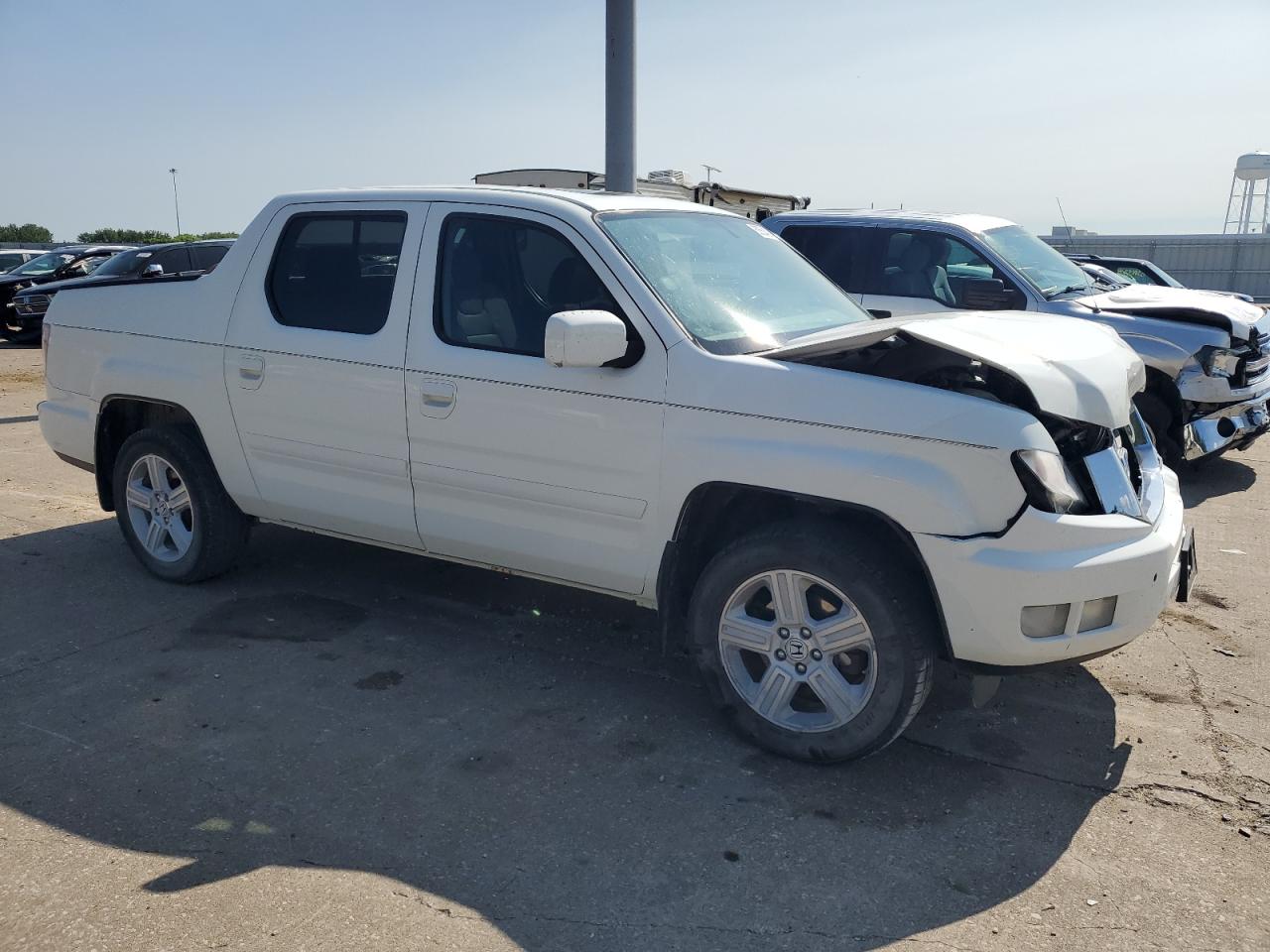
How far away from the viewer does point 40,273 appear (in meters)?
19.5

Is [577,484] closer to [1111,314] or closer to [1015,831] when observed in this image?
[1015,831]

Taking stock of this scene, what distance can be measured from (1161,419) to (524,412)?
5.57 m

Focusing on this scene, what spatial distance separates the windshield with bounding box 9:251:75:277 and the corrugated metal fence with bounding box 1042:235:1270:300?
23.5 m

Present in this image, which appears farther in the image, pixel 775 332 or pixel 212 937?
pixel 775 332

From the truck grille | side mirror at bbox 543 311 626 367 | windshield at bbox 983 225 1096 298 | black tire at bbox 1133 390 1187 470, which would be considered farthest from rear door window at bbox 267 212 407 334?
the truck grille

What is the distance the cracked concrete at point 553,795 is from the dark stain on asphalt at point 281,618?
0.06 feet

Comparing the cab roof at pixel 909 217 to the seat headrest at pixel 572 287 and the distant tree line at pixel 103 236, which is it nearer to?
the seat headrest at pixel 572 287

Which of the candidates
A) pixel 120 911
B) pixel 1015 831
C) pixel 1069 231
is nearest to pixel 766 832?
pixel 1015 831

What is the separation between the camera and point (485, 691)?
440 centimetres

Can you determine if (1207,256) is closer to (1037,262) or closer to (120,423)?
(1037,262)

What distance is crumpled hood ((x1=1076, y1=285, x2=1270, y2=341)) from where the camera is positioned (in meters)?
7.88

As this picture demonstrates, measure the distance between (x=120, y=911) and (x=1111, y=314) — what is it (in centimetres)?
727

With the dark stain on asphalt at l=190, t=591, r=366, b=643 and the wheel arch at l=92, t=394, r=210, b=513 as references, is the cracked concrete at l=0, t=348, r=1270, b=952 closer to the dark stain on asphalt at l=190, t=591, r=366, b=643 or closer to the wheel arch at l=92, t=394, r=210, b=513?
the dark stain on asphalt at l=190, t=591, r=366, b=643

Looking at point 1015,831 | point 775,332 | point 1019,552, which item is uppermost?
point 775,332
